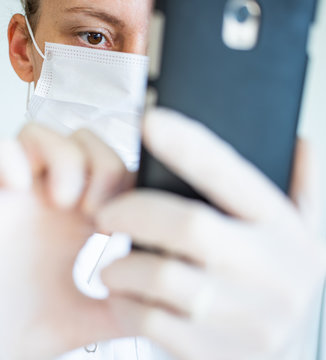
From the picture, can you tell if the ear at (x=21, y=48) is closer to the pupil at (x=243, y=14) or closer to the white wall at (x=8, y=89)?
the white wall at (x=8, y=89)

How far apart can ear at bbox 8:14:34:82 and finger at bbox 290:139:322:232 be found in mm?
784

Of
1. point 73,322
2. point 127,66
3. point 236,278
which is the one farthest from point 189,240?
point 127,66

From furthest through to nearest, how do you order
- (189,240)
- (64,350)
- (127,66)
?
(127,66)
(64,350)
(189,240)

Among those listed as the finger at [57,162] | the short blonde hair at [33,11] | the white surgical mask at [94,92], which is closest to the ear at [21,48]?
the short blonde hair at [33,11]

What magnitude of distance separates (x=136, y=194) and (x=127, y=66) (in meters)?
0.54

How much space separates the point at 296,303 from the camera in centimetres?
26

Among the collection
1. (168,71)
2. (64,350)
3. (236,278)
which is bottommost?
(64,350)

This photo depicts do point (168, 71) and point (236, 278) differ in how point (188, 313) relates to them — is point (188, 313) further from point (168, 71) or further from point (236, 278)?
point (168, 71)

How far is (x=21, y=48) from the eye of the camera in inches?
37.5

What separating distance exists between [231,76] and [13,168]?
0.15 metres

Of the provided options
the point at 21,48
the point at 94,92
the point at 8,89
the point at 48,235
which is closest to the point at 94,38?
the point at 94,92

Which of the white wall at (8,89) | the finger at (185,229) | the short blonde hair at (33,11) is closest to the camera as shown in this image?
the finger at (185,229)

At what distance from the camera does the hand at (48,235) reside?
27cm

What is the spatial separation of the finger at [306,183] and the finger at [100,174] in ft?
0.39
